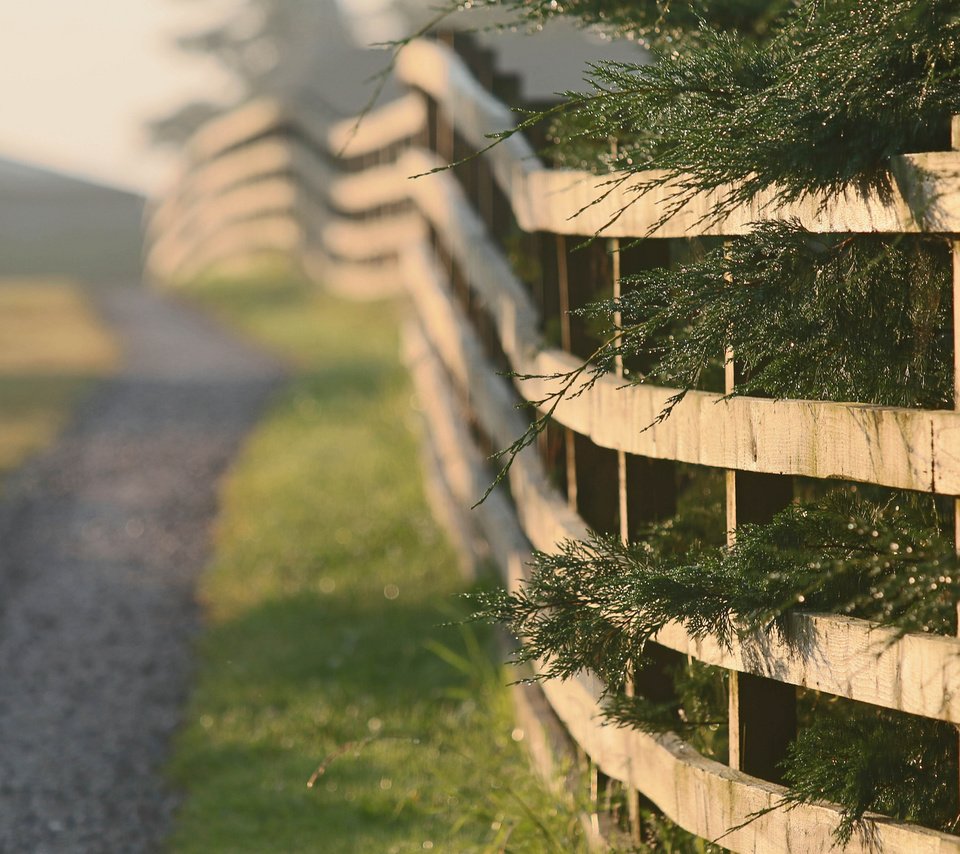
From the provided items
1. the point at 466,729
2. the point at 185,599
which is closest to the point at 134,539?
the point at 185,599

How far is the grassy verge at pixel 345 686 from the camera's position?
450 centimetres

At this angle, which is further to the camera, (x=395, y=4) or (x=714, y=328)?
(x=395, y=4)

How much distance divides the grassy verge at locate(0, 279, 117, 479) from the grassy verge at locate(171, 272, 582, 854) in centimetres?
268

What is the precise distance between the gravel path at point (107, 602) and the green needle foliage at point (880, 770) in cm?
254

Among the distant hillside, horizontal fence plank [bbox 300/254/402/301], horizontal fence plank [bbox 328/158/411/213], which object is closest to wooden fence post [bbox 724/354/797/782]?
horizontal fence plank [bbox 328/158/411/213]

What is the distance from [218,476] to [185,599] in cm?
261

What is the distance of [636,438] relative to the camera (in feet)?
11.1

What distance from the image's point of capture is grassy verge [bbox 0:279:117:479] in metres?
11.4

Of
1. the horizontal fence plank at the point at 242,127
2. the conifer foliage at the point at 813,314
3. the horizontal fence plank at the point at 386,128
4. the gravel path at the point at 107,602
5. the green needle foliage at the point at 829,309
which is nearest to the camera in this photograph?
the conifer foliage at the point at 813,314

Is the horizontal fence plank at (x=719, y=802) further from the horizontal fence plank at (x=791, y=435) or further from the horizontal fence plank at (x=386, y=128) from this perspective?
the horizontal fence plank at (x=386, y=128)

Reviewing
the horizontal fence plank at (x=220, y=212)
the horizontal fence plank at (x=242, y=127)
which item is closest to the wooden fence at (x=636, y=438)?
the horizontal fence plank at (x=242, y=127)

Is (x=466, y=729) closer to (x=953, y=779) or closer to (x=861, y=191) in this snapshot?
(x=953, y=779)

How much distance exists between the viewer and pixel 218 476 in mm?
9711

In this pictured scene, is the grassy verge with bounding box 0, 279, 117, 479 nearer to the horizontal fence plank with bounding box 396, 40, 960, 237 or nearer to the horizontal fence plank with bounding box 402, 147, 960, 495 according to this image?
the horizontal fence plank with bounding box 396, 40, 960, 237
